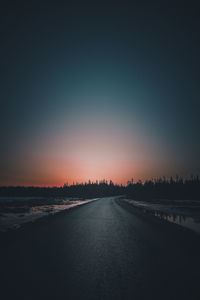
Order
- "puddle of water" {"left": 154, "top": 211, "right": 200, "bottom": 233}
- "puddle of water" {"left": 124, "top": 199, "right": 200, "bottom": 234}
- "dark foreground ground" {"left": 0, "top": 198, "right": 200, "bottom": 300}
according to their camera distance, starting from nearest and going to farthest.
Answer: "dark foreground ground" {"left": 0, "top": 198, "right": 200, "bottom": 300}
"puddle of water" {"left": 154, "top": 211, "right": 200, "bottom": 233}
"puddle of water" {"left": 124, "top": 199, "right": 200, "bottom": 234}

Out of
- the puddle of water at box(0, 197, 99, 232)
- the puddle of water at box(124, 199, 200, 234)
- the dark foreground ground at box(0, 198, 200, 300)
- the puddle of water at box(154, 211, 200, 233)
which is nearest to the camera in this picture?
the dark foreground ground at box(0, 198, 200, 300)

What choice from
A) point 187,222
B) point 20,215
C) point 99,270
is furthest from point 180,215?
point 20,215

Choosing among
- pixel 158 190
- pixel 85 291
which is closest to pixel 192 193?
pixel 158 190

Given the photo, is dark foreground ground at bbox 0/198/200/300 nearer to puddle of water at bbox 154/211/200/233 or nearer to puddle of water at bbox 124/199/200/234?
puddle of water at bbox 154/211/200/233

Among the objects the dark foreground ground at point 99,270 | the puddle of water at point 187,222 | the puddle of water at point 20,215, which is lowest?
the puddle of water at point 20,215

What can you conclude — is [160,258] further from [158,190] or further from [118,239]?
[158,190]

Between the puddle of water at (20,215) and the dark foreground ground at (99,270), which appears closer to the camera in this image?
the dark foreground ground at (99,270)

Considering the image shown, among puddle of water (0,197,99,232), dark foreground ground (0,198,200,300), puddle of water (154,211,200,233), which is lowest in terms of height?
puddle of water (0,197,99,232)

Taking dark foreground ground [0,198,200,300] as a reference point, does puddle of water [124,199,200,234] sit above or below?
below

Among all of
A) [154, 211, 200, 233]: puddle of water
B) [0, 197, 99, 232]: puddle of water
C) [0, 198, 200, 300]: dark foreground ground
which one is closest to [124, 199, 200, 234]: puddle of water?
[154, 211, 200, 233]: puddle of water

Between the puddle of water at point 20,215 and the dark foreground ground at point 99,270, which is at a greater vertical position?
the dark foreground ground at point 99,270

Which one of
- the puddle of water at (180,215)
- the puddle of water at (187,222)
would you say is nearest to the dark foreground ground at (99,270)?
the puddle of water at (187,222)

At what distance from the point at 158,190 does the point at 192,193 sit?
27.9 meters

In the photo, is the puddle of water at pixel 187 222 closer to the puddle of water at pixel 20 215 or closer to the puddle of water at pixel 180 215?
the puddle of water at pixel 180 215
